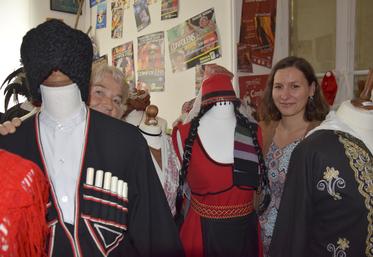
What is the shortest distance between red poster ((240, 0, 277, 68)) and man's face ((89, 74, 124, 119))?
170 centimetres

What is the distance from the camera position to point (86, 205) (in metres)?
0.81

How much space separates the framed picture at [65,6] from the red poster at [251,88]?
257 cm

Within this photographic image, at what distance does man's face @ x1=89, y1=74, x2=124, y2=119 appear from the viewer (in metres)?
1.26

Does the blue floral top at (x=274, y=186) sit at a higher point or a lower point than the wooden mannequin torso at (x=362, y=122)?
lower

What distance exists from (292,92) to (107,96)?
3.04ft

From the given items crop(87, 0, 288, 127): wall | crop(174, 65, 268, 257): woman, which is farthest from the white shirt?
crop(87, 0, 288, 127): wall

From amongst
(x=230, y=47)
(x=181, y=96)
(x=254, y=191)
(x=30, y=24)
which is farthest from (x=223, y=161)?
(x=30, y=24)

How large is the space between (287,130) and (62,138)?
4.04 ft

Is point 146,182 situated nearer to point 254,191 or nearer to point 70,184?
point 70,184

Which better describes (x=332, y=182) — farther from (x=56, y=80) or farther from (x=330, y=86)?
(x=330, y=86)

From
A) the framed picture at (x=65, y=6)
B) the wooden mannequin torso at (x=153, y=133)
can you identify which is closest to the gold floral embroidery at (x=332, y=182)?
the wooden mannequin torso at (x=153, y=133)

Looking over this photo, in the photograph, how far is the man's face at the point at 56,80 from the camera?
80 centimetres

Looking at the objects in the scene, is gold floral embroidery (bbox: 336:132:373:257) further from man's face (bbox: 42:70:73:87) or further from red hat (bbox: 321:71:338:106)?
red hat (bbox: 321:71:338:106)

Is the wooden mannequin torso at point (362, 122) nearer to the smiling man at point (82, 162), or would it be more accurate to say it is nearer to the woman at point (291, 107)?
the woman at point (291, 107)
